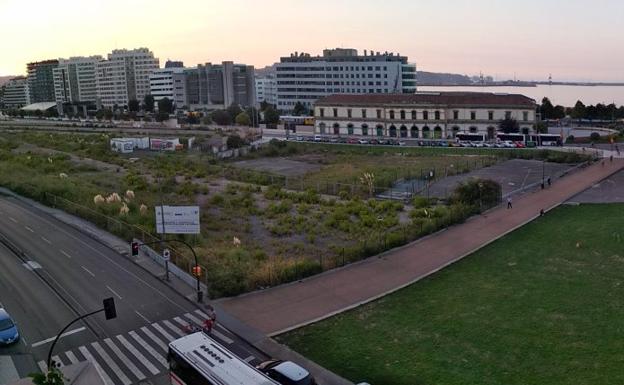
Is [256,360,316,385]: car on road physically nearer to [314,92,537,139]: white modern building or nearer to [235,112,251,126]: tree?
[314,92,537,139]: white modern building

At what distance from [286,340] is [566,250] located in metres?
20.7

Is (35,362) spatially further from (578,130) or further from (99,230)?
(578,130)

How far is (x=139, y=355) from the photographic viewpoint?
2439cm

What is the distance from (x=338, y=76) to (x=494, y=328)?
15363 centimetres

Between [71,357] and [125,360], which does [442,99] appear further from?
[71,357]

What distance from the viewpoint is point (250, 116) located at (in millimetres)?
158250

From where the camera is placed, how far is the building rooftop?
103 m

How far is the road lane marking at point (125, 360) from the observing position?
896 inches

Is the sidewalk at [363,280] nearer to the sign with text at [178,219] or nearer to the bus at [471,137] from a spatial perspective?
the sign with text at [178,219]

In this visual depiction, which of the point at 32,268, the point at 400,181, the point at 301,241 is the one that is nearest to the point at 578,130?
the point at 400,181

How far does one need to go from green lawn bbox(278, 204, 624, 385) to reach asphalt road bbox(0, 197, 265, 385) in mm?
4969

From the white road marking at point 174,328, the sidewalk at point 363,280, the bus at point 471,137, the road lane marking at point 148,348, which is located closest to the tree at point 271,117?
the bus at point 471,137

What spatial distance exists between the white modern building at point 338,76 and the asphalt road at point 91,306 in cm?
13136

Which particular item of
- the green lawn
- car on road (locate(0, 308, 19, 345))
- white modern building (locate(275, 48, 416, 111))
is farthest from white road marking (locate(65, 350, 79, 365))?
white modern building (locate(275, 48, 416, 111))
